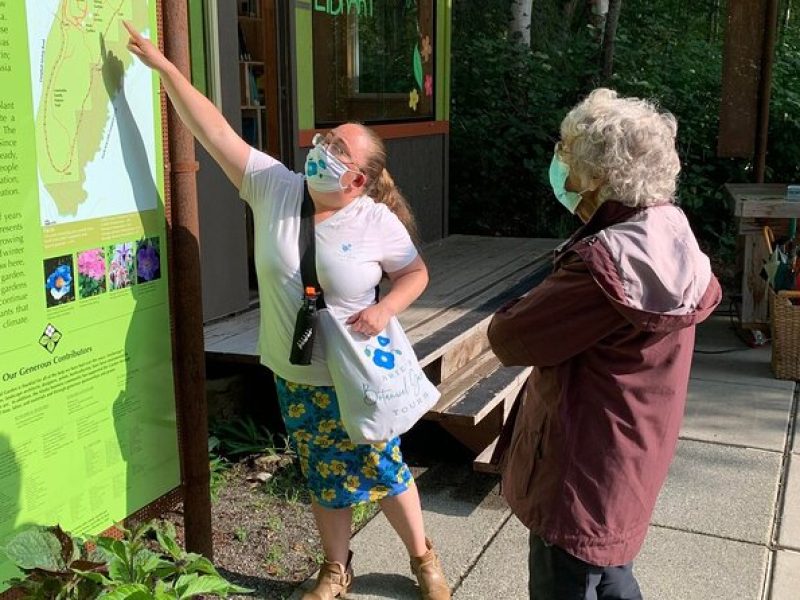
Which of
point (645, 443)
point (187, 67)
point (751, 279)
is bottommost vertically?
point (751, 279)

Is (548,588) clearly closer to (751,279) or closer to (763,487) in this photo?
(763,487)

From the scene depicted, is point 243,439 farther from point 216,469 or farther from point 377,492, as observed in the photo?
point 377,492

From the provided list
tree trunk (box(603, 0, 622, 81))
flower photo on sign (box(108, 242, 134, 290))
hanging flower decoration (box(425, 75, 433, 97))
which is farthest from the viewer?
tree trunk (box(603, 0, 622, 81))

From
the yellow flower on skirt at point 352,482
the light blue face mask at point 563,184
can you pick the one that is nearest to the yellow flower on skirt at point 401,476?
the yellow flower on skirt at point 352,482

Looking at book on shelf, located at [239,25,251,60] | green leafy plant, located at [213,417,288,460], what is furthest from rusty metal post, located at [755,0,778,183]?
green leafy plant, located at [213,417,288,460]

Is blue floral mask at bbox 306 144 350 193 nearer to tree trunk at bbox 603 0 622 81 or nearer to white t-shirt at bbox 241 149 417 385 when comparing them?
white t-shirt at bbox 241 149 417 385

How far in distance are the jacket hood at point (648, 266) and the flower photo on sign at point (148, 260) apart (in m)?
1.35

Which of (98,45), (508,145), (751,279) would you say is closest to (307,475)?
(98,45)

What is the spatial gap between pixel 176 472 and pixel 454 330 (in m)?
2.08

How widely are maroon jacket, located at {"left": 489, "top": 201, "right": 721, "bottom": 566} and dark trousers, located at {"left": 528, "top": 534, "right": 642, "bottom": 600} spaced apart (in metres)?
0.07

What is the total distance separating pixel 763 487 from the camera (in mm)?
4281

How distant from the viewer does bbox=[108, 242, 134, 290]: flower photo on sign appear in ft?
8.91

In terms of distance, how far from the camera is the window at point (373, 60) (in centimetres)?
616

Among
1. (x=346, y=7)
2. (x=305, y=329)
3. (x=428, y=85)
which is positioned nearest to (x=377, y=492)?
(x=305, y=329)
